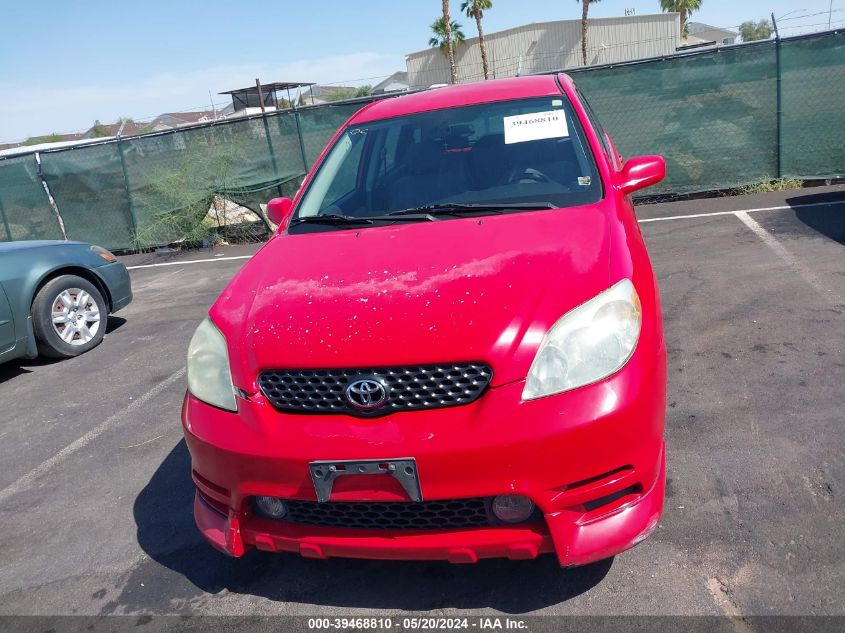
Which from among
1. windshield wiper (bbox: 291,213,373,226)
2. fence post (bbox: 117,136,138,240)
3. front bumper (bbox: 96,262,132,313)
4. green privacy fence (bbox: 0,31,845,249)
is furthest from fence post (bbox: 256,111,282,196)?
windshield wiper (bbox: 291,213,373,226)

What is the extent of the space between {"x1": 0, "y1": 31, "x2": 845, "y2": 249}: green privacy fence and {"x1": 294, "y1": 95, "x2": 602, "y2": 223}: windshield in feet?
22.8

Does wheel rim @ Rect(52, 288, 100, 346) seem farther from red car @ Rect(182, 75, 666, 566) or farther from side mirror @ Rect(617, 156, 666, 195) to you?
side mirror @ Rect(617, 156, 666, 195)

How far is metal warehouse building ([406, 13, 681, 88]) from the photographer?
1865 inches

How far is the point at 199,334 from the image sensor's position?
9.06 ft

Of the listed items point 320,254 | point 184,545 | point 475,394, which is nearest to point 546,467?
point 475,394

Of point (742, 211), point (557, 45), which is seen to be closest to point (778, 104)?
point (742, 211)

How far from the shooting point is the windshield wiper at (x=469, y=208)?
10.3 ft

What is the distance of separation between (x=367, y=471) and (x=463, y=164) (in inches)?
74.3

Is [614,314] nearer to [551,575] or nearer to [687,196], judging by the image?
[551,575]

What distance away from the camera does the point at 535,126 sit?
3.65 m

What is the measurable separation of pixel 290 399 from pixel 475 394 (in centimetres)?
63

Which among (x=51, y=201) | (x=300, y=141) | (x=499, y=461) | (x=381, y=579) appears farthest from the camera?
(x=51, y=201)

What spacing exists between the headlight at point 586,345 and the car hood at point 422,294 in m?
0.04

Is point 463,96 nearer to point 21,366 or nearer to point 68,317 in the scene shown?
point 68,317
